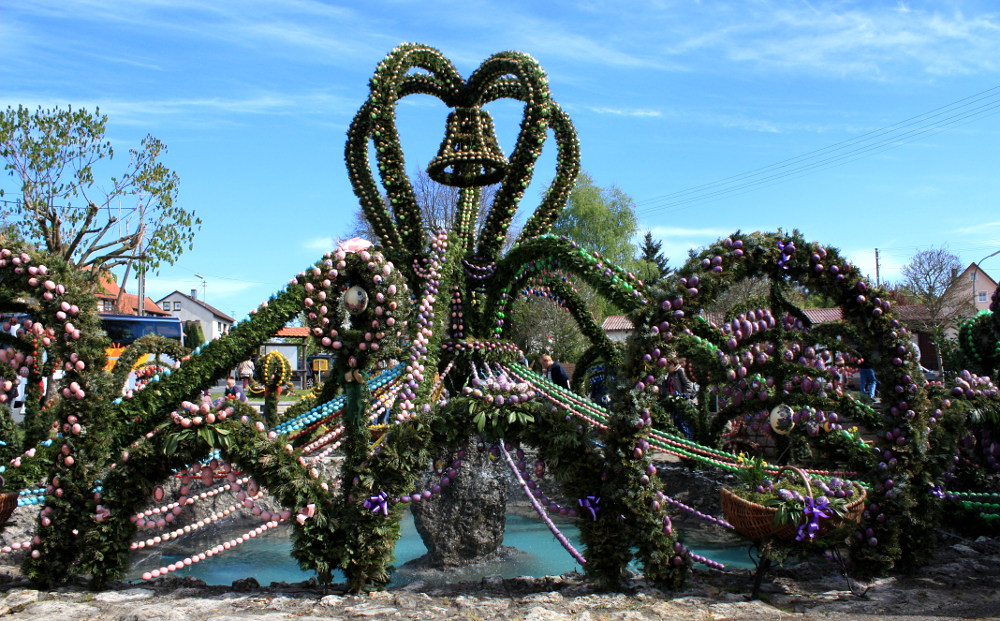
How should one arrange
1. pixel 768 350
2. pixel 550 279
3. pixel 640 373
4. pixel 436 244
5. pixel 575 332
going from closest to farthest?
pixel 640 373 < pixel 768 350 < pixel 436 244 < pixel 550 279 < pixel 575 332

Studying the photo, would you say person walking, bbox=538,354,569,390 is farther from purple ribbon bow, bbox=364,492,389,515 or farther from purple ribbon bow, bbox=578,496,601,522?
purple ribbon bow, bbox=364,492,389,515

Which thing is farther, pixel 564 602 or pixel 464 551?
pixel 464 551

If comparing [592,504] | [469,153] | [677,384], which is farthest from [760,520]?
[677,384]

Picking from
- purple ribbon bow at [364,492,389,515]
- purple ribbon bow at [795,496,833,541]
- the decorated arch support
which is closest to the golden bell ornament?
the decorated arch support

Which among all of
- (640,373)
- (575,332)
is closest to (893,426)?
(640,373)

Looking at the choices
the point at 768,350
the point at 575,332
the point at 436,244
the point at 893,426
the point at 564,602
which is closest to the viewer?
the point at 564,602

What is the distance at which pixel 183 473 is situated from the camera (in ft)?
17.8

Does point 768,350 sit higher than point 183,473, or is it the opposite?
point 768,350

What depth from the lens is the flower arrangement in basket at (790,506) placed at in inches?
192

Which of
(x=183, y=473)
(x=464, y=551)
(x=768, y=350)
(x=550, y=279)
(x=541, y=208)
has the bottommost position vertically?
(x=464, y=551)

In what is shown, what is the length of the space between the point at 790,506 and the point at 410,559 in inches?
184

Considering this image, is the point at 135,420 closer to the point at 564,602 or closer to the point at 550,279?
the point at 564,602

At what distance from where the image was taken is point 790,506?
16.0ft

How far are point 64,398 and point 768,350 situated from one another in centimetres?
545
